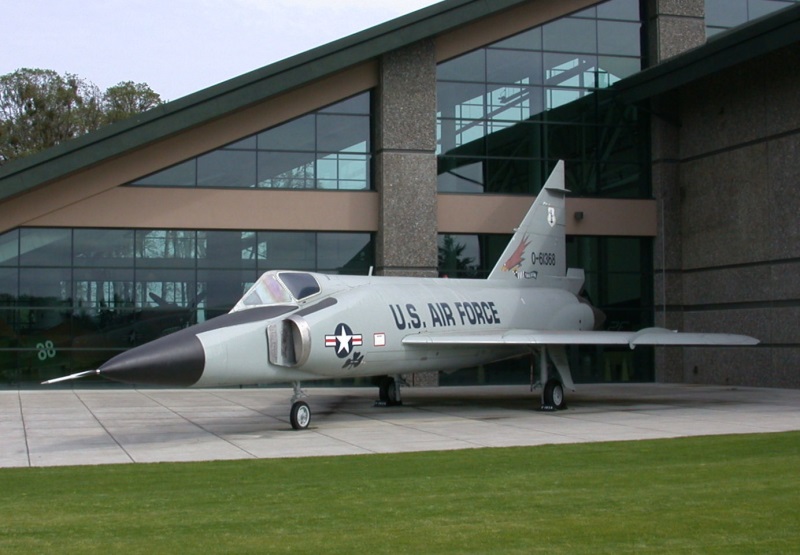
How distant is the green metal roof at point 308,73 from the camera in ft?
72.0

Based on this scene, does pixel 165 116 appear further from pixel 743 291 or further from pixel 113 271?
pixel 743 291

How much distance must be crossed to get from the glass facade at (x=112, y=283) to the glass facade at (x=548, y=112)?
4854 millimetres

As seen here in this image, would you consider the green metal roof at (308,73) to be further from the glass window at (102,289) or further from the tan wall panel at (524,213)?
the tan wall panel at (524,213)

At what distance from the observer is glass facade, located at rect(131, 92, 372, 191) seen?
79.5 feet

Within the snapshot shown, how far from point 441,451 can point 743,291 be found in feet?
48.4

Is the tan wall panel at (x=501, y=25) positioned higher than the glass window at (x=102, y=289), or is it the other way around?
the tan wall panel at (x=501, y=25)

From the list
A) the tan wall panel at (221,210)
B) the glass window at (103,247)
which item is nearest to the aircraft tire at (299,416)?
the tan wall panel at (221,210)

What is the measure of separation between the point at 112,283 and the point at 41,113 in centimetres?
3098

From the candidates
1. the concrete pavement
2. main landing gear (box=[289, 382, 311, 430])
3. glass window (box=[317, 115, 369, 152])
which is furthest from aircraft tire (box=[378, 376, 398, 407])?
glass window (box=[317, 115, 369, 152])

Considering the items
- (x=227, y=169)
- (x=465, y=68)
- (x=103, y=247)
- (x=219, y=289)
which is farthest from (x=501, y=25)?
(x=103, y=247)

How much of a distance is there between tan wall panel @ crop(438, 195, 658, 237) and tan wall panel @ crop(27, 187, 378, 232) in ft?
7.06

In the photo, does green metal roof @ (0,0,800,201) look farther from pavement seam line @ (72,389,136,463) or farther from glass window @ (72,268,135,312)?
pavement seam line @ (72,389,136,463)

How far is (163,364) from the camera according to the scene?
13.0 metres

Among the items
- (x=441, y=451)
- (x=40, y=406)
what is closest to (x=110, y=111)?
(x=40, y=406)
